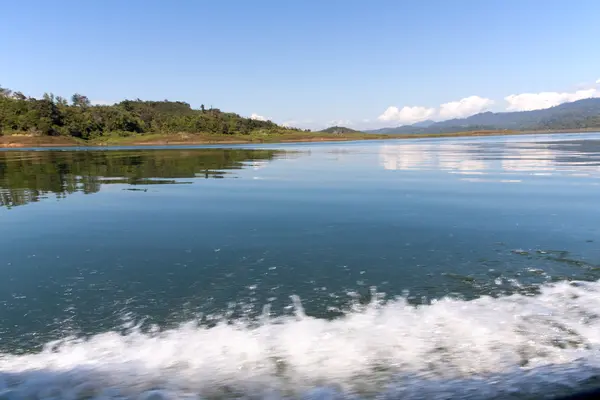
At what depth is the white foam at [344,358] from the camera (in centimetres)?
550

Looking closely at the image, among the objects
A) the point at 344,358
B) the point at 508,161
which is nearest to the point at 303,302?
the point at 344,358

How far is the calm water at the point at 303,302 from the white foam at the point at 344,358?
3cm

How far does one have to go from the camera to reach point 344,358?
6340mm

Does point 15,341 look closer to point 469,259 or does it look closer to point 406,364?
point 406,364

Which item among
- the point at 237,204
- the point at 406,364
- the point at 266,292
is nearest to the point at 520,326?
the point at 406,364

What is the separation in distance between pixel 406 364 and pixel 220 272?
5.46 metres

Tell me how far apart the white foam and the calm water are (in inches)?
1.2

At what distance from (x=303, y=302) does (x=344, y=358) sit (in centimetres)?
218

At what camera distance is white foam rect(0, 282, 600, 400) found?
5500mm

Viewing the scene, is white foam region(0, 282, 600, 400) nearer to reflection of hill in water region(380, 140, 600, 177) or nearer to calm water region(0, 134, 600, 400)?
calm water region(0, 134, 600, 400)

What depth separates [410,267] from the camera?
1034 cm

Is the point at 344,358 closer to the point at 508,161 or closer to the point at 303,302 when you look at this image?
the point at 303,302

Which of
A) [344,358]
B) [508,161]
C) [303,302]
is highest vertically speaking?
[508,161]

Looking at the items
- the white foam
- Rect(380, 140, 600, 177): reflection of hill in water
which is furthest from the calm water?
Rect(380, 140, 600, 177): reflection of hill in water
